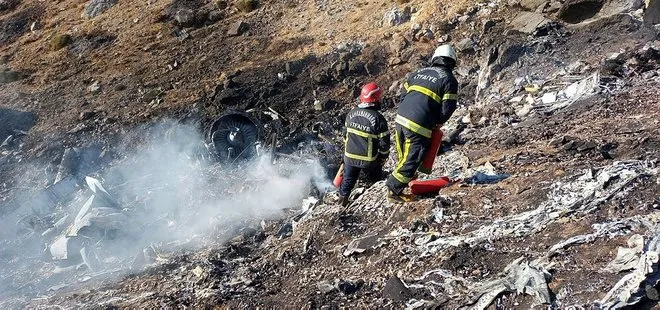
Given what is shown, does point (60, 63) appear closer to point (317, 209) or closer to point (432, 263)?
point (317, 209)

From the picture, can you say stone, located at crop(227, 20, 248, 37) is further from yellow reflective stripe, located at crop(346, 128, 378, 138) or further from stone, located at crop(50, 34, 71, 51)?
yellow reflective stripe, located at crop(346, 128, 378, 138)

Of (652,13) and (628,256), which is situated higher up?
(628,256)

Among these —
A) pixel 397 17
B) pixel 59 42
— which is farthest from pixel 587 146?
pixel 59 42

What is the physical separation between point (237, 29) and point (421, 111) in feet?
27.7

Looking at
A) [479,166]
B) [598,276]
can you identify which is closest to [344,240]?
[479,166]

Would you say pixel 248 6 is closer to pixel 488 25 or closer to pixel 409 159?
pixel 488 25

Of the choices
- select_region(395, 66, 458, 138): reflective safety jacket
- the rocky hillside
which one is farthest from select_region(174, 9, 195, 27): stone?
select_region(395, 66, 458, 138): reflective safety jacket

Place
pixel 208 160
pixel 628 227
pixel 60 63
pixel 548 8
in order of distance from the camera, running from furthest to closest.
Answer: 1. pixel 60 63
2. pixel 548 8
3. pixel 208 160
4. pixel 628 227

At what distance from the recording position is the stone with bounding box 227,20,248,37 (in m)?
13.1

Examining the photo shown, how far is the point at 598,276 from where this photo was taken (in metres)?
4.02

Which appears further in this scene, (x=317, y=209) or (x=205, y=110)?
(x=205, y=110)

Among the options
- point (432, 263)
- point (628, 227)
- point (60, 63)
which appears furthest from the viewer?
point (60, 63)

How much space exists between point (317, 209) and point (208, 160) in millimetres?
2659

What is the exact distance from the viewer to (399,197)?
5.86 m
